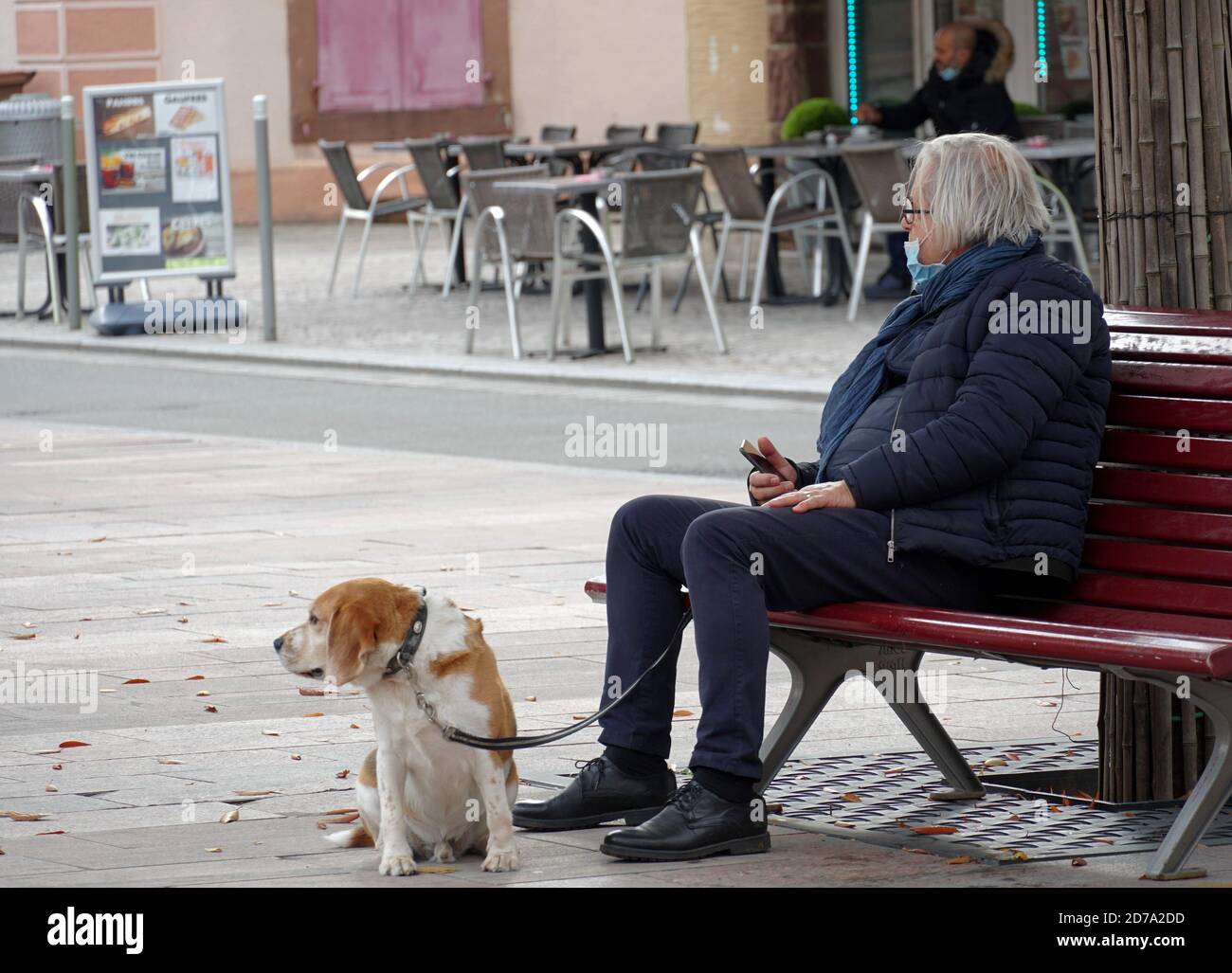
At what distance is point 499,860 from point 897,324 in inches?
56.6

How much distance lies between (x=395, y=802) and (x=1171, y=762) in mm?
1695

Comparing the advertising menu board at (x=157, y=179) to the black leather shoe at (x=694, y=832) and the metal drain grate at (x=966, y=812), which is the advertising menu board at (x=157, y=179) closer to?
the metal drain grate at (x=966, y=812)

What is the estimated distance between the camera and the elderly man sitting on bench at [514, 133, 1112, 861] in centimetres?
451

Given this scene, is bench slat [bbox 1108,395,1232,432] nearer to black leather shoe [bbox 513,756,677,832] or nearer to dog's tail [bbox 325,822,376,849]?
black leather shoe [bbox 513,756,677,832]

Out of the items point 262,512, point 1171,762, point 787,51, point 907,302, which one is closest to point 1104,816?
point 1171,762

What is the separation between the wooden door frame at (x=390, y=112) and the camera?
88.9 feet

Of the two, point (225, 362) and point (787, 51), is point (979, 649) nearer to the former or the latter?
point (225, 362)

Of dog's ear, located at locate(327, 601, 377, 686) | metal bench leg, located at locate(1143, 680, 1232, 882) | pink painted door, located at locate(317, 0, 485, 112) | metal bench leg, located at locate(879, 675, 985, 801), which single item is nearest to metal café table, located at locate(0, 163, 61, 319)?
pink painted door, located at locate(317, 0, 485, 112)

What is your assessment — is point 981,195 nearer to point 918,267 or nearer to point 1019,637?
point 918,267

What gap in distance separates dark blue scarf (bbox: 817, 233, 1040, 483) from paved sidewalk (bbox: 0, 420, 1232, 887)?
0.90 metres

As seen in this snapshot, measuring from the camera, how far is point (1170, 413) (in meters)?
4.78

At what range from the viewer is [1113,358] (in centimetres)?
491
